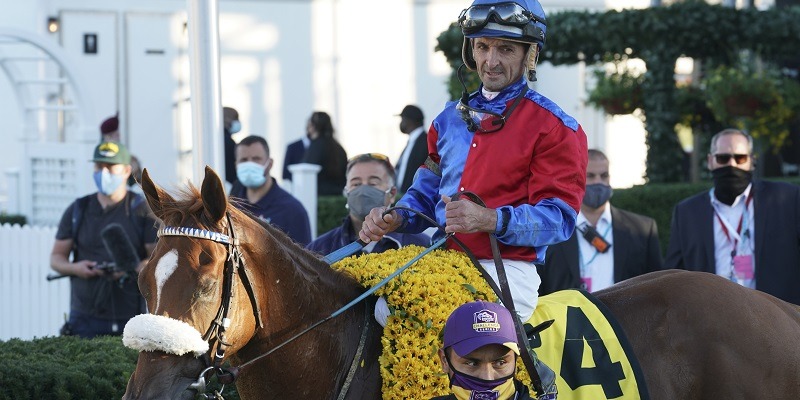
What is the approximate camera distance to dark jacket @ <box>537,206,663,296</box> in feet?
21.5

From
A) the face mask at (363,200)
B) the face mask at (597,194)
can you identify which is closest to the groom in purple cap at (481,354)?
the face mask at (363,200)

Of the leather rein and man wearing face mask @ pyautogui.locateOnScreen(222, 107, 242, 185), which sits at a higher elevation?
man wearing face mask @ pyautogui.locateOnScreen(222, 107, 242, 185)

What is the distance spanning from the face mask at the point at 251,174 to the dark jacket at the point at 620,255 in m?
2.06

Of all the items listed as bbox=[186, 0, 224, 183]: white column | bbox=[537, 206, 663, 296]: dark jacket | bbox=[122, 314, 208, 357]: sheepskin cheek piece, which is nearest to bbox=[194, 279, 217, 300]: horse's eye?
bbox=[122, 314, 208, 357]: sheepskin cheek piece

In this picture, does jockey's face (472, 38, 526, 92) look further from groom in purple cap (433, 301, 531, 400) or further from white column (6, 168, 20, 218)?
white column (6, 168, 20, 218)

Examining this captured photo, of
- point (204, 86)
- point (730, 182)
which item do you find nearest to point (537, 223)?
point (204, 86)

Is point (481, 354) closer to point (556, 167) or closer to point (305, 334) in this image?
point (305, 334)

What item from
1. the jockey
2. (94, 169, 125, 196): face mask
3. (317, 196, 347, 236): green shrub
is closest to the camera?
the jockey

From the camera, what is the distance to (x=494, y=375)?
320 cm

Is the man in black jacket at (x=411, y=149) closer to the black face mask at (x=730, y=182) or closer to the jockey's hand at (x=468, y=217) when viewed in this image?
the black face mask at (x=730, y=182)

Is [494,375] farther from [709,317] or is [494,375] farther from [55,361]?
[55,361]

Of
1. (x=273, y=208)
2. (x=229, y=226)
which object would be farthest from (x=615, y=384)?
(x=273, y=208)

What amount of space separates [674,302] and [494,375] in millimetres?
1298

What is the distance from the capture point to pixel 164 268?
341 centimetres
